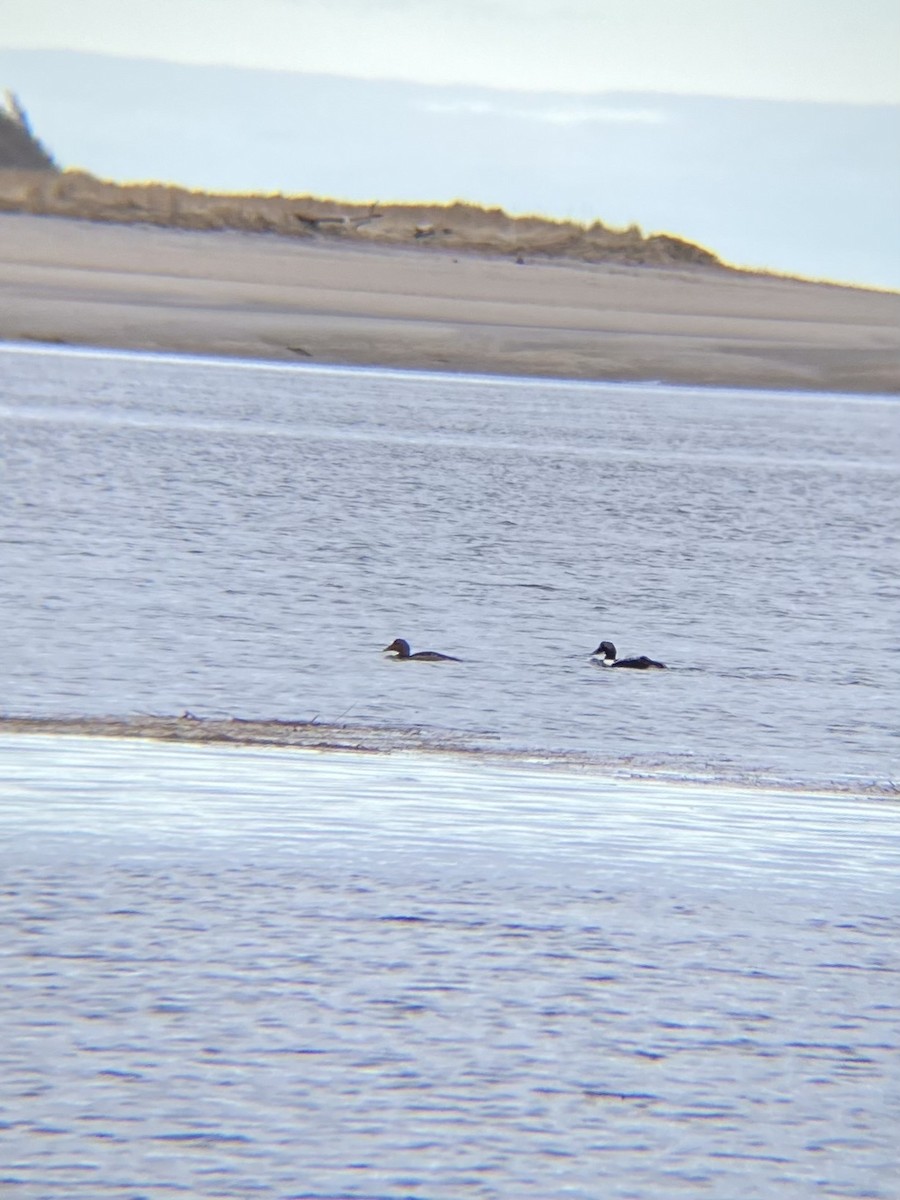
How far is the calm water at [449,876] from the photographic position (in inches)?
98.1

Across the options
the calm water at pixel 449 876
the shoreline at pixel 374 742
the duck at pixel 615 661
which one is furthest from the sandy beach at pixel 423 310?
the shoreline at pixel 374 742

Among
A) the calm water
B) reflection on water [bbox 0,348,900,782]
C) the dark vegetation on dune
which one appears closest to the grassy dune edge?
the dark vegetation on dune

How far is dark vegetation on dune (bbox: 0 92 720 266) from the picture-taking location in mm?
38625

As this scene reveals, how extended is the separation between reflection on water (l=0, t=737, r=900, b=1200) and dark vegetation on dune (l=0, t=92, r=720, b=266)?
34.6 m

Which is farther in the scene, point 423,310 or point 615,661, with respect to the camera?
point 423,310

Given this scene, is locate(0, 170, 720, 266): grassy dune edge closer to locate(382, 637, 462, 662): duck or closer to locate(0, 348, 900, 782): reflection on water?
locate(0, 348, 900, 782): reflection on water

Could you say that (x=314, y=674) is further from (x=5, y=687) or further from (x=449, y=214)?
(x=449, y=214)

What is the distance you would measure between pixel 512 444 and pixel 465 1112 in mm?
12241

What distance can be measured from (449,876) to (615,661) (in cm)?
283

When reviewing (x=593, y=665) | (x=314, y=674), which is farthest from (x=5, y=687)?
(x=593, y=665)

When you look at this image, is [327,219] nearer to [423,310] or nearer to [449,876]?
[423,310]

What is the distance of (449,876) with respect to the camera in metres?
3.69

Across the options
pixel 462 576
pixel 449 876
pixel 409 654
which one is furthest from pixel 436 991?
pixel 462 576

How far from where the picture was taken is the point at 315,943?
3230 millimetres
